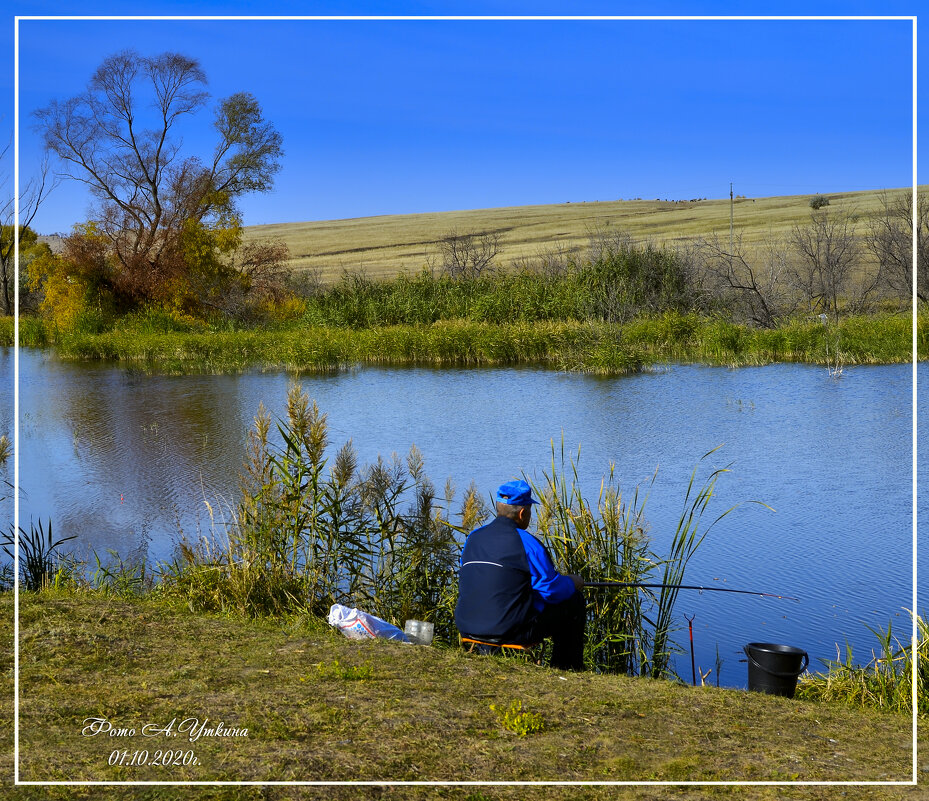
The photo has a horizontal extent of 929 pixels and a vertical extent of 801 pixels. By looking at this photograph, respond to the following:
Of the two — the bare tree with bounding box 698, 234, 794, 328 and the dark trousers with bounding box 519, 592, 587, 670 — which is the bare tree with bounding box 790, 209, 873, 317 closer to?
the bare tree with bounding box 698, 234, 794, 328

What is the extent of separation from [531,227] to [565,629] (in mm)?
60482

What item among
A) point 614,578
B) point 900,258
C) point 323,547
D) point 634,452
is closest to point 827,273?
point 900,258

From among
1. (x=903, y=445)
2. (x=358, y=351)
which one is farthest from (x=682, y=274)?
(x=903, y=445)

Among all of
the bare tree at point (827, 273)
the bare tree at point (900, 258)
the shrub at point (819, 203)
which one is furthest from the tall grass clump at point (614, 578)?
the shrub at point (819, 203)

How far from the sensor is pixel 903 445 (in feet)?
38.2

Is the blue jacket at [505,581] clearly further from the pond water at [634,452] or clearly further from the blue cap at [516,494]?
the pond water at [634,452]

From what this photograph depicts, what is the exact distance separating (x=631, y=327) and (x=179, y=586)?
51.2ft

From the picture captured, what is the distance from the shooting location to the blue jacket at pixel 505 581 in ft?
16.1

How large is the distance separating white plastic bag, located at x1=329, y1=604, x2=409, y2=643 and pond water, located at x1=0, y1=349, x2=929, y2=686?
5.89 feet

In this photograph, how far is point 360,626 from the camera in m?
5.08

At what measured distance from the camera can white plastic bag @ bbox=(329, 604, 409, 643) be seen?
5.08m

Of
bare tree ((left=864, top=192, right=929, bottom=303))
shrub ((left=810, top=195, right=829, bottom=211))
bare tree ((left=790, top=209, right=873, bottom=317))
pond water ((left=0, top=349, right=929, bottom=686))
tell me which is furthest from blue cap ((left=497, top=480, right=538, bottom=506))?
shrub ((left=810, top=195, right=829, bottom=211))

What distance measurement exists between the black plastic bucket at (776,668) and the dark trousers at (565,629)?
2.76 ft

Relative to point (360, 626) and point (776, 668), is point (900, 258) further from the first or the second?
point (360, 626)
